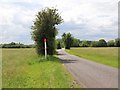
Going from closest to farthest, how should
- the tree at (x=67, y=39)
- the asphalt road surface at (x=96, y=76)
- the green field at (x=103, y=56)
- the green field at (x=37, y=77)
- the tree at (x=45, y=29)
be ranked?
the asphalt road surface at (x=96, y=76) → the green field at (x=37, y=77) → the green field at (x=103, y=56) → the tree at (x=45, y=29) → the tree at (x=67, y=39)

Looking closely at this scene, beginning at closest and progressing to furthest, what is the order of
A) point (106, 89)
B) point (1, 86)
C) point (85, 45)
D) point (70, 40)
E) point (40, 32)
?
point (106, 89) → point (1, 86) → point (40, 32) → point (70, 40) → point (85, 45)

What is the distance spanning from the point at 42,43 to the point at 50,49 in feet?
4.40

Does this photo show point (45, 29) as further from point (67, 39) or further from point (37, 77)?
point (67, 39)

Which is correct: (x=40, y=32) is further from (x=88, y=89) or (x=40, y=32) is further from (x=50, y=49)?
(x=88, y=89)

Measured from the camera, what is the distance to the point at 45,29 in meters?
41.1

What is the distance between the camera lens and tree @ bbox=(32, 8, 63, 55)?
135ft

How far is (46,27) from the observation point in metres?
41.1

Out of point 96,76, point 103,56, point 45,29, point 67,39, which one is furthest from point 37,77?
point 67,39

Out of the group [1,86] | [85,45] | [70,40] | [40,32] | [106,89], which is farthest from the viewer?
[85,45]

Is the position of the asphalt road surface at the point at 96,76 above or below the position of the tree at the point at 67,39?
below

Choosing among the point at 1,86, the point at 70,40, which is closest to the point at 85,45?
the point at 70,40

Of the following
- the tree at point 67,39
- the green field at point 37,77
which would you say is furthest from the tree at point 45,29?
the tree at point 67,39

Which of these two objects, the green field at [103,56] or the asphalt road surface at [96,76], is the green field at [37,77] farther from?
the green field at [103,56]

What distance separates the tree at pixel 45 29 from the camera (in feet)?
135
